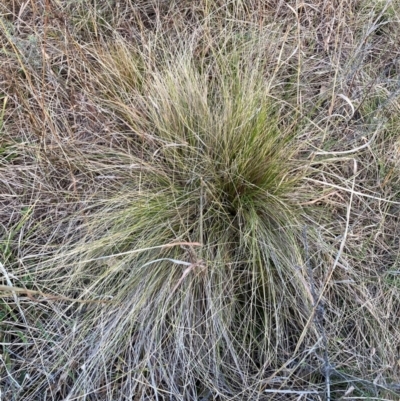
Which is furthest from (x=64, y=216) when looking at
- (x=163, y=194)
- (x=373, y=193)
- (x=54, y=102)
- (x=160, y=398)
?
(x=373, y=193)

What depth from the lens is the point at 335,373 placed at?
107 cm

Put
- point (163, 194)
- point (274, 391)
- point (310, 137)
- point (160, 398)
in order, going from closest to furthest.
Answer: point (274, 391) < point (160, 398) < point (163, 194) < point (310, 137)

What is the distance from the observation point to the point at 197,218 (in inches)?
47.1

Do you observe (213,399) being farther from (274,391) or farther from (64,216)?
(64,216)

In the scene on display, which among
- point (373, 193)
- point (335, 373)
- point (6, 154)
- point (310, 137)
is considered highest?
point (6, 154)

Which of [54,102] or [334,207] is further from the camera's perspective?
[54,102]

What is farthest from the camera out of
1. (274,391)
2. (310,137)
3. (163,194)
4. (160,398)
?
(310,137)

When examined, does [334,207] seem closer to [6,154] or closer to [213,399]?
[213,399]

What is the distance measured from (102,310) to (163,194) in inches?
12.1

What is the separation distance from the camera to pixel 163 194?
47.6 inches

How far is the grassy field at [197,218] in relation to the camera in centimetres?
108

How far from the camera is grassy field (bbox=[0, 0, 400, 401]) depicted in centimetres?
108

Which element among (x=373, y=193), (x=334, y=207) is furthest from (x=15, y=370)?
(x=373, y=193)

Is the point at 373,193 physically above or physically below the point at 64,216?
below
